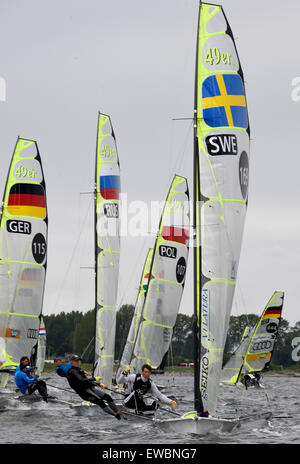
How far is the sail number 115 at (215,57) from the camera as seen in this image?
22.3m

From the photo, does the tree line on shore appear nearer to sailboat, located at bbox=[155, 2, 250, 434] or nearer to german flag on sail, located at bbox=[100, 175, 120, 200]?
german flag on sail, located at bbox=[100, 175, 120, 200]

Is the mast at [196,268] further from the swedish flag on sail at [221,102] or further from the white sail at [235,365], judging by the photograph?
the white sail at [235,365]

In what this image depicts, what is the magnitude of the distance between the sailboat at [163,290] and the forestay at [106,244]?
3.17m

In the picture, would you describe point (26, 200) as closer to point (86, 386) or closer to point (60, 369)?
point (60, 369)

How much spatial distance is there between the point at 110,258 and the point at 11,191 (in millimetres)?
5263

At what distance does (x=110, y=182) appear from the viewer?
35.2 m

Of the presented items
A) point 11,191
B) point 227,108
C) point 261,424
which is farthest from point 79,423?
point 11,191

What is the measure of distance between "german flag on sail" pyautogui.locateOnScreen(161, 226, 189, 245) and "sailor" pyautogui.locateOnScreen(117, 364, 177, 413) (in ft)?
49.6

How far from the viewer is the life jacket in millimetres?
22094

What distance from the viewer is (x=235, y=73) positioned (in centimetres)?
2252

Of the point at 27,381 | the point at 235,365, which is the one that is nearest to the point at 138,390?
the point at 27,381
